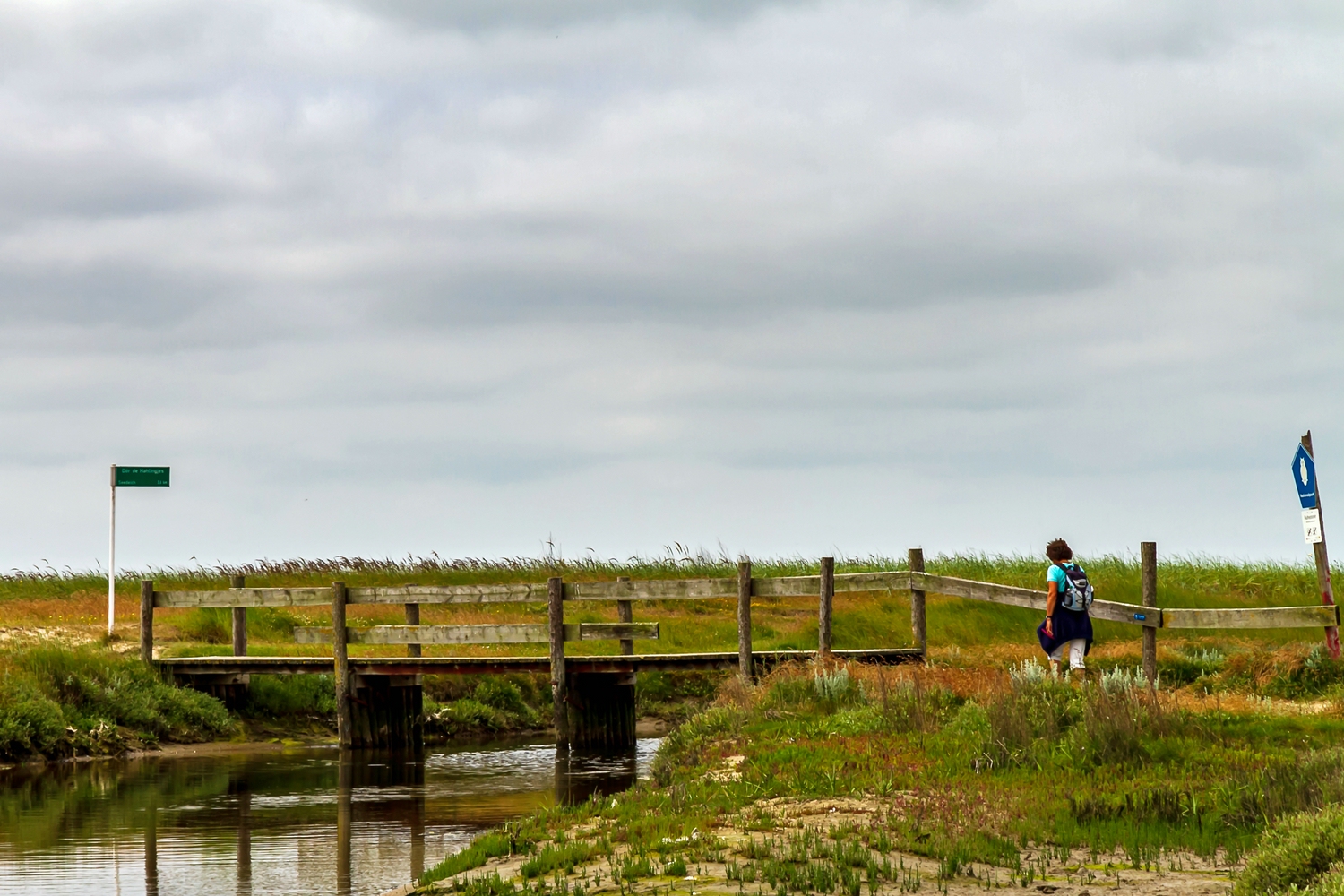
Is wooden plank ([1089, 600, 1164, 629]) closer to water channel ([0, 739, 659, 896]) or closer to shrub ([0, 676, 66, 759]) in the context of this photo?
water channel ([0, 739, 659, 896])

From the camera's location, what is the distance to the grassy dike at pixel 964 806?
8883 mm

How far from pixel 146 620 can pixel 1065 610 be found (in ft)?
48.5

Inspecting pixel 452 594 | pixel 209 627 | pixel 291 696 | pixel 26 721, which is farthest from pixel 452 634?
pixel 209 627

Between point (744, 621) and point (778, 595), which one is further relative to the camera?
point (778, 595)

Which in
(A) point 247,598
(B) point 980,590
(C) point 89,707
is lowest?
(C) point 89,707

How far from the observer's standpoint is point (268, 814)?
15.2 metres

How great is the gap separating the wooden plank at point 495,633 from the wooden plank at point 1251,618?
24.0ft

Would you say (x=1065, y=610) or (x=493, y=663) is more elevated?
(x=1065, y=610)

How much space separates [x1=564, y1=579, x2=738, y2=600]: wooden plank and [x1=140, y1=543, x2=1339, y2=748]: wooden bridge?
0.07 ft

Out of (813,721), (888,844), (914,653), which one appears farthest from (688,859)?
(914,653)

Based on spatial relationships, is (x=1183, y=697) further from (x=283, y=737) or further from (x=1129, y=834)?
(x=283, y=737)

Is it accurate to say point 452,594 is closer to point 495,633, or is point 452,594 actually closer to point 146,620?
point 495,633

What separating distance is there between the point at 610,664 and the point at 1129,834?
11.8 metres

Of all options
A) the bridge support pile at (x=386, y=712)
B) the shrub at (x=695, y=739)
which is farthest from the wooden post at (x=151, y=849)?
the bridge support pile at (x=386, y=712)
